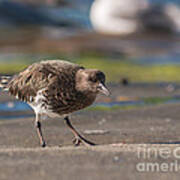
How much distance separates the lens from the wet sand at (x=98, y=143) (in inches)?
192

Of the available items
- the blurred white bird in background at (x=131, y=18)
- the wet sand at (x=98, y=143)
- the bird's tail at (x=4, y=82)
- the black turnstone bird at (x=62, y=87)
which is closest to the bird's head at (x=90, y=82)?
the black turnstone bird at (x=62, y=87)

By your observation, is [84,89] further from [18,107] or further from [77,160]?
[18,107]

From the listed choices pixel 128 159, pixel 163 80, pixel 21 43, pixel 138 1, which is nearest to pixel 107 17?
pixel 138 1

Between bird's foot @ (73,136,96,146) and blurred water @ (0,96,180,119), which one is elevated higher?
blurred water @ (0,96,180,119)

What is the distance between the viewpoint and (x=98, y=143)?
24.0 ft

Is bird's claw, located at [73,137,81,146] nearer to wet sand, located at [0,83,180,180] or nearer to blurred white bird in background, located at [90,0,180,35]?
wet sand, located at [0,83,180,180]

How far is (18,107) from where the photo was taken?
10586 millimetres

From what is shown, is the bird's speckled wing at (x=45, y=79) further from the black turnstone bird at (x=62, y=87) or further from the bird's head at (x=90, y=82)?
the bird's head at (x=90, y=82)

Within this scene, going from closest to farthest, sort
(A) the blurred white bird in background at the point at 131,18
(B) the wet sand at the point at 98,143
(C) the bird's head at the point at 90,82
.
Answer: (B) the wet sand at the point at 98,143 < (C) the bird's head at the point at 90,82 < (A) the blurred white bird in background at the point at 131,18

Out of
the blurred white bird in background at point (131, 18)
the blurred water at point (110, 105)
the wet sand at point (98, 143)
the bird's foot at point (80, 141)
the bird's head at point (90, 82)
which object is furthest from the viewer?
the blurred white bird in background at point (131, 18)

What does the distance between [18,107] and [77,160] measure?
17.9 feet

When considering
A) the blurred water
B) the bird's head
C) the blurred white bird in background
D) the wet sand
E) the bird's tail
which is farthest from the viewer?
the blurred white bird in background

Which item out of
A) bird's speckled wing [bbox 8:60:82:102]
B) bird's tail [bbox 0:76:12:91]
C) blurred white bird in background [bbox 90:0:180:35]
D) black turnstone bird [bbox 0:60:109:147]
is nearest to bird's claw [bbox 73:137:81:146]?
black turnstone bird [bbox 0:60:109:147]

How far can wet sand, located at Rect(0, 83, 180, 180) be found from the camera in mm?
4867
